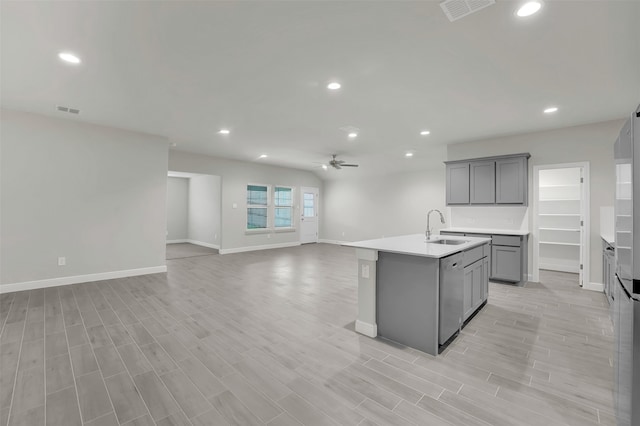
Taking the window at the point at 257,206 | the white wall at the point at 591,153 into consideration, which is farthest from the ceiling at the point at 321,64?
the window at the point at 257,206

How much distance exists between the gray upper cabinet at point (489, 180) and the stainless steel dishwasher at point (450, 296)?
9.90ft

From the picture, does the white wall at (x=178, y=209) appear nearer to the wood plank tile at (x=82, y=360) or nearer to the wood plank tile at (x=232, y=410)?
the wood plank tile at (x=82, y=360)

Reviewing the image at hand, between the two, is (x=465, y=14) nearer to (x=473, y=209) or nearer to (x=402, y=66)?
(x=402, y=66)

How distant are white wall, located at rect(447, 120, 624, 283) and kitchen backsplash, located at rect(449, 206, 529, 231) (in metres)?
0.20

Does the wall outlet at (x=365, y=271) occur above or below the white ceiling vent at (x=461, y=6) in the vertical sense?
below

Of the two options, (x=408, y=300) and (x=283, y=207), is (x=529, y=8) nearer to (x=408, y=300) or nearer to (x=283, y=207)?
(x=408, y=300)

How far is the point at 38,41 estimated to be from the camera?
7.94ft

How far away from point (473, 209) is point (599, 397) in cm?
428

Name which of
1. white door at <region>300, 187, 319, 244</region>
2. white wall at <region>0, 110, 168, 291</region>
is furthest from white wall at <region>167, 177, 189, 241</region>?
white wall at <region>0, 110, 168, 291</region>

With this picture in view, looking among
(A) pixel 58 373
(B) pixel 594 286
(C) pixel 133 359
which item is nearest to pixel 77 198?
(A) pixel 58 373

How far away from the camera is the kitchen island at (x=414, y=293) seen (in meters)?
2.44

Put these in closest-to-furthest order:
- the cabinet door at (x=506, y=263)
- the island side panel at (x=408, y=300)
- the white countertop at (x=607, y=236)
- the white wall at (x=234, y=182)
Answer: the island side panel at (x=408, y=300), the white countertop at (x=607, y=236), the cabinet door at (x=506, y=263), the white wall at (x=234, y=182)

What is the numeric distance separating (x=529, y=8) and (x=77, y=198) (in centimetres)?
631

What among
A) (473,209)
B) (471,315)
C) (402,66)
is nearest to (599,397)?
(471,315)
